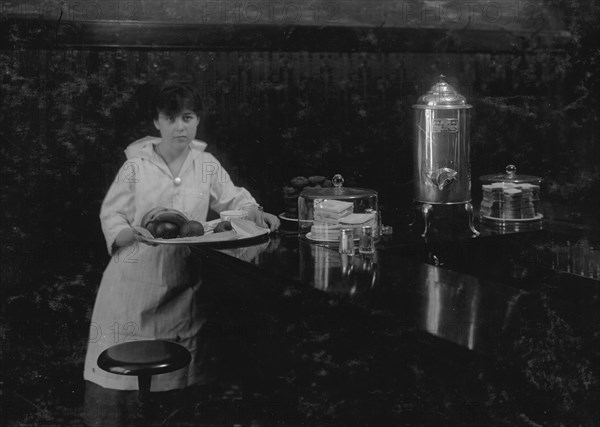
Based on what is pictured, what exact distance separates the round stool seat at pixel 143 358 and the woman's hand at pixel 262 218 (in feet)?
3.00

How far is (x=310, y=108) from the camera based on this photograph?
12.3 feet

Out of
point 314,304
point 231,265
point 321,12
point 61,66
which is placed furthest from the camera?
point 321,12

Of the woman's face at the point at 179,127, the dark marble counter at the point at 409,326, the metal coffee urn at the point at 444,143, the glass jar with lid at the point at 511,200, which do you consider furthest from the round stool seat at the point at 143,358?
the glass jar with lid at the point at 511,200

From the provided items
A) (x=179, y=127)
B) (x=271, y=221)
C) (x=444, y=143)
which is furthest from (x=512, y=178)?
(x=179, y=127)

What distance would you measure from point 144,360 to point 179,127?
1249mm

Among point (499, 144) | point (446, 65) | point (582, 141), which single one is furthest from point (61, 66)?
point (582, 141)

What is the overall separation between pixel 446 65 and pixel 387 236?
46.5 inches

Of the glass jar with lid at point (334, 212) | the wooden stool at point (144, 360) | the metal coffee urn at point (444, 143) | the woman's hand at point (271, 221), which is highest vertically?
the metal coffee urn at point (444, 143)

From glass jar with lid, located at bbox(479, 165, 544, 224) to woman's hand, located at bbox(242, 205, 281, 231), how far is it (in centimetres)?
97

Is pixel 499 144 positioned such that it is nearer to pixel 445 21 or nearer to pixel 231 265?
pixel 445 21

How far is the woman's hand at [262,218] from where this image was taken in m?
3.49

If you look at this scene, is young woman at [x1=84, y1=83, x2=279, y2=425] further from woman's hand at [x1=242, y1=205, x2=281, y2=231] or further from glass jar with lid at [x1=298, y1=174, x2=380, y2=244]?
glass jar with lid at [x1=298, y1=174, x2=380, y2=244]

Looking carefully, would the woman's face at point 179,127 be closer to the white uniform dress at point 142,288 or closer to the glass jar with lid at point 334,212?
the white uniform dress at point 142,288

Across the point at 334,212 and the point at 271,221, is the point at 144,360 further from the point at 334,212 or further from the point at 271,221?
the point at 271,221
